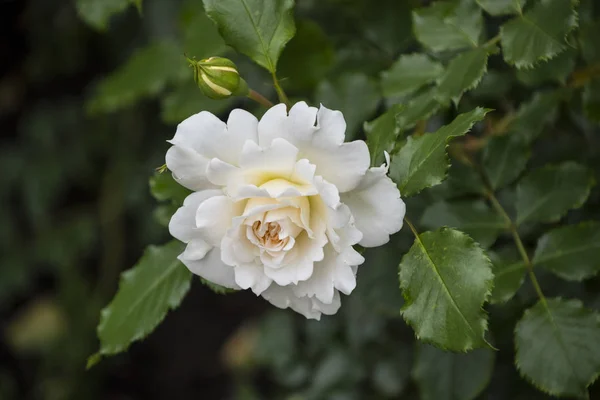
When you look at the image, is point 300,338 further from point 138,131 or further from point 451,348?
point 451,348

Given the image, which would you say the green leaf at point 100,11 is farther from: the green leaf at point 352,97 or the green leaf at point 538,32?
the green leaf at point 538,32

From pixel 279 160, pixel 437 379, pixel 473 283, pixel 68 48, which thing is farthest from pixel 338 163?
pixel 68 48

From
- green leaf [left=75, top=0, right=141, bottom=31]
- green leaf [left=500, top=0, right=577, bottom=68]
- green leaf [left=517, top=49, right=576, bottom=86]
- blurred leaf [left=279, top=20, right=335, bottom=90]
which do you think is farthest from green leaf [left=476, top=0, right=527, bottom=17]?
green leaf [left=75, top=0, right=141, bottom=31]

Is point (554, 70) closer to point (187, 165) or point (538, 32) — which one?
point (538, 32)

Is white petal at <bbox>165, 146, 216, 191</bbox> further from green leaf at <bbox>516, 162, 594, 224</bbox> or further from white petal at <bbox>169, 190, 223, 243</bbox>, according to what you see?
green leaf at <bbox>516, 162, 594, 224</bbox>

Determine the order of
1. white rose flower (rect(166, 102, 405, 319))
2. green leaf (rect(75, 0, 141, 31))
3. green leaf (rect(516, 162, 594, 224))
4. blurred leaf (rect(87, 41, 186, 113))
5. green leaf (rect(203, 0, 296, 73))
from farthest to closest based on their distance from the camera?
blurred leaf (rect(87, 41, 186, 113)) < green leaf (rect(75, 0, 141, 31)) < green leaf (rect(516, 162, 594, 224)) < green leaf (rect(203, 0, 296, 73)) < white rose flower (rect(166, 102, 405, 319))
